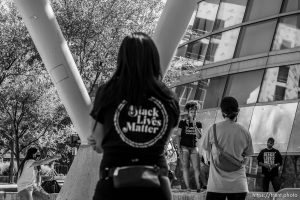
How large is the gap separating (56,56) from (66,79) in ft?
1.11

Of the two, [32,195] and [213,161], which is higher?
[213,161]

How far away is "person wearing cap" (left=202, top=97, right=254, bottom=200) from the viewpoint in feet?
21.9

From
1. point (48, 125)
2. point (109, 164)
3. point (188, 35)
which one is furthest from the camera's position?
point (48, 125)

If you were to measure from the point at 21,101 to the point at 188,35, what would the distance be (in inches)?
359

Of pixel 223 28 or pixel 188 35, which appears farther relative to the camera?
pixel 188 35

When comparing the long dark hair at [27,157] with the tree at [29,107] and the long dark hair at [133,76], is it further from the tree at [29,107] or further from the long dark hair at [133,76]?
the tree at [29,107]

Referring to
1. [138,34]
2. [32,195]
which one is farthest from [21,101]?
[138,34]

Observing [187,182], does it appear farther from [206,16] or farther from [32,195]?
[206,16]

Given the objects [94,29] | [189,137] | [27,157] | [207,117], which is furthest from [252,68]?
[27,157]

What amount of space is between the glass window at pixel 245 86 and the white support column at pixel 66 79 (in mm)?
15280

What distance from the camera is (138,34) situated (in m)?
4.01

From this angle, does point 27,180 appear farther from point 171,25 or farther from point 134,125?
point 134,125

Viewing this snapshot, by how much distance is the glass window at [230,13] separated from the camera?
25891 mm

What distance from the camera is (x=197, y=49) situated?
28578 mm
